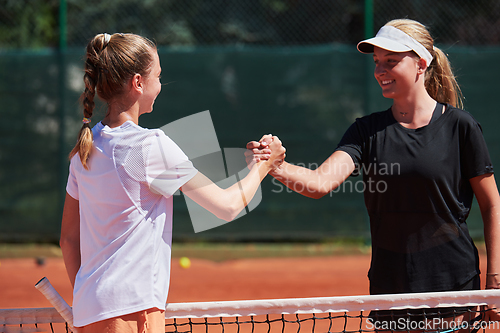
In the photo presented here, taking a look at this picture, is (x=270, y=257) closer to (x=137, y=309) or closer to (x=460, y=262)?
(x=460, y=262)

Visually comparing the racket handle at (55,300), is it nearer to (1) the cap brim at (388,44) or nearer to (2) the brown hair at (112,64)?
(2) the brown hair at (112,64)

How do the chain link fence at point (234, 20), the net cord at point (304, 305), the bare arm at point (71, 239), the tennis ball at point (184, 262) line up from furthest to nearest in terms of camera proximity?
1. the chain link fence at point (234, 20)
2. the tennis ball at point (184, 262)
3. the net cord at point (304, 305)
4. the bare arm at point (71, 239)

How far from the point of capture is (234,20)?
8781mm

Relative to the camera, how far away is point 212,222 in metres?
6.43

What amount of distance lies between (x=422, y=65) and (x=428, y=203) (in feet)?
1.99

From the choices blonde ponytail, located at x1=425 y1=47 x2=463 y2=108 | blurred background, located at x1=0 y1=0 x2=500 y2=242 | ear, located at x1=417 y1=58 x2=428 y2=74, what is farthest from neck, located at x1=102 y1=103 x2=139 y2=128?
blurred background, located at x1=0 y1=0 x2=500 y2=242

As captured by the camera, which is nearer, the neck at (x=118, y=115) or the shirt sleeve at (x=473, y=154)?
the neck at (x=118, y=115)

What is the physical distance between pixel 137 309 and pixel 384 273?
1.04 m

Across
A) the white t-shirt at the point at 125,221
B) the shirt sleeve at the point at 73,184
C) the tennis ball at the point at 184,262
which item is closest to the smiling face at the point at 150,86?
the white t-shirt at the point at 125,221

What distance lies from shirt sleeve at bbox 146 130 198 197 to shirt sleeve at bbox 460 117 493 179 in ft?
3.70

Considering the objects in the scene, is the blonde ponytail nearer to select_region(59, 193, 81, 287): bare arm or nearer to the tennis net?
the tennis net

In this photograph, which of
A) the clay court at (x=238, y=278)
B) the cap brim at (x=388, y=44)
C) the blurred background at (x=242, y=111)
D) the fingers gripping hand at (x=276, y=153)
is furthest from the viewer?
the blurred background at (x=242, y=111)

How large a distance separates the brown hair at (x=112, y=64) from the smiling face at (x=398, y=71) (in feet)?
3.32

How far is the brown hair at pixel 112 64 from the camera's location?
1.50m
